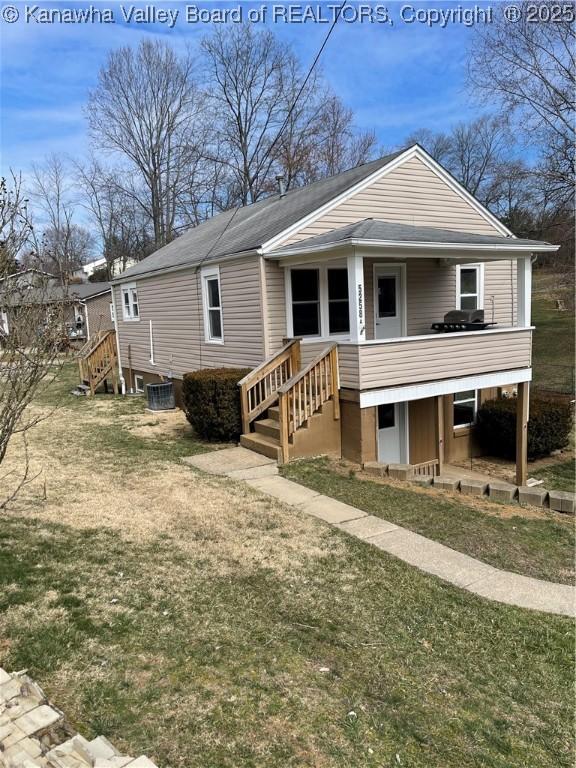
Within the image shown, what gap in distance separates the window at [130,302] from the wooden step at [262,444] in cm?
878

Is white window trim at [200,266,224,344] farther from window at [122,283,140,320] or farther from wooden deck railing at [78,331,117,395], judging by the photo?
wooden deck railing at [78,331,117,395]

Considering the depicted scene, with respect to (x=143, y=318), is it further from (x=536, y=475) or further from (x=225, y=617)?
(x=225, y=617)

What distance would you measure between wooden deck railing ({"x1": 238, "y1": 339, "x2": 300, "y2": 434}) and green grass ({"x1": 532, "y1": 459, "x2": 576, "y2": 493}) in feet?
17.5

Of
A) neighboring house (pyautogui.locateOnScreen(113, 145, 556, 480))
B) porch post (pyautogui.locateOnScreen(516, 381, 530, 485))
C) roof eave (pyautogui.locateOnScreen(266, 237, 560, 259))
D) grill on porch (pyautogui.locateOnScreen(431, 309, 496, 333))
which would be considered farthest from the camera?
grill on porch (pyautogui.locateOnScreen(431, 309, 496, 333))

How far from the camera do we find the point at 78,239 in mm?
46188

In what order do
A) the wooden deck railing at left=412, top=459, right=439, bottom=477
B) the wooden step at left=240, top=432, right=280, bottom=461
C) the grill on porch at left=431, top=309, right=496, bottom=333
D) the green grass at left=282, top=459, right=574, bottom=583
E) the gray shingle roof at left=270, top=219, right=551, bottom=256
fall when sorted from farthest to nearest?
the wooden deck railing at left=412, top=459, right=439, bottom=477 → the grill on porch at left=431, top=309, right=496, bottom=333 → the gray shingle roof at left=270, top=219, right=551, bottom=256 → the wooden step at left=240, top=432, right=280, bottom=461 → the green grass at left=282, top=459, right=574, bottom=583

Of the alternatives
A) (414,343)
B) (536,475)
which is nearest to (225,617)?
(414,343)

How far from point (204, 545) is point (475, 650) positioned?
8.29 feet

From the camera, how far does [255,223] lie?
1288cm

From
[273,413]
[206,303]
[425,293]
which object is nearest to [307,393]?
[273,413]

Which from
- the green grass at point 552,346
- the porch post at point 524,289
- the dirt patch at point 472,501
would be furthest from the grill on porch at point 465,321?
the green grass at point 552,346

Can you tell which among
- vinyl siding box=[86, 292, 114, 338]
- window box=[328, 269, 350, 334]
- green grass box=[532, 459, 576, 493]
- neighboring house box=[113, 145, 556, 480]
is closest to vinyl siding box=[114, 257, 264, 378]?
neighboring house box=[113, 145, 556, 480]

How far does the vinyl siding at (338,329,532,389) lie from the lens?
884 cm

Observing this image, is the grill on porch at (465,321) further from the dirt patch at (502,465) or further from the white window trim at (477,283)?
the dirt patch at (502,465)
